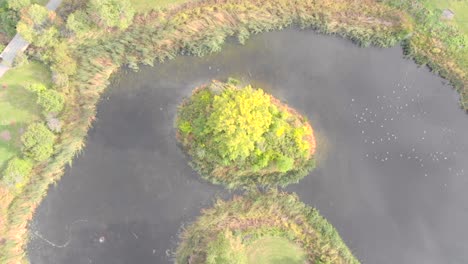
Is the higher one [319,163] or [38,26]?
[38,26]

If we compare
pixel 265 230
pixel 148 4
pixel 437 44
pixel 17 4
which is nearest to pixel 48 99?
pixel 17 4

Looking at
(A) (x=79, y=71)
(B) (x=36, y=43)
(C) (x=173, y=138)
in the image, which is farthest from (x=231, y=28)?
(B) (x=36, y=43)

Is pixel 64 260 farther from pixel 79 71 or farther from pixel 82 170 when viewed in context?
pixel 79 71

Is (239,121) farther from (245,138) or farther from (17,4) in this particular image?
(17,4)

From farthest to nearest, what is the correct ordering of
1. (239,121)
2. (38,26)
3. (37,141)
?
(38,26) → (37,141) → (239,121)

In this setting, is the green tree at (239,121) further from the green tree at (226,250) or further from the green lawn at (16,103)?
the green lawn at (16,103)

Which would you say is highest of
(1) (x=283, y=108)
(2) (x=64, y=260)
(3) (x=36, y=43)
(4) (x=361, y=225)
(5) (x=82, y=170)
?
(3) (x=36, y=43)
